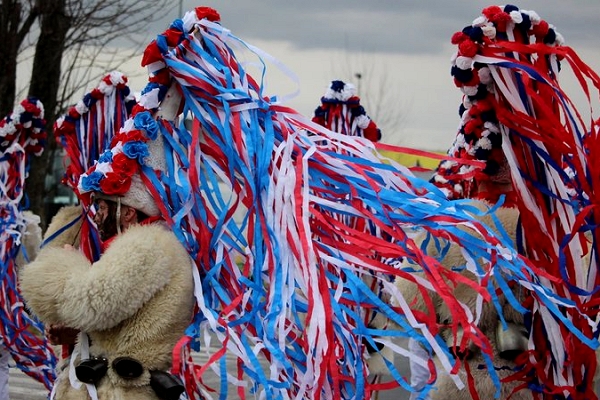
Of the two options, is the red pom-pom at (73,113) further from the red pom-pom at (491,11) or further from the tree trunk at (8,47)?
the tree trunk at (8,47)

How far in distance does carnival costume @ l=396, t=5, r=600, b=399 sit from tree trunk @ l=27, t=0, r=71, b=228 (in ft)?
34.4

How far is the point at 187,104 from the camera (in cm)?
418

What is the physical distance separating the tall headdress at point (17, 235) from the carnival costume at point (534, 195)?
3.66 m

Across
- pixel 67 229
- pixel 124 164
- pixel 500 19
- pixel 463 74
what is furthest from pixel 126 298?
pixel 67 229

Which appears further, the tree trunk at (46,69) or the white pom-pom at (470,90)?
the tree trunk at (46,69)

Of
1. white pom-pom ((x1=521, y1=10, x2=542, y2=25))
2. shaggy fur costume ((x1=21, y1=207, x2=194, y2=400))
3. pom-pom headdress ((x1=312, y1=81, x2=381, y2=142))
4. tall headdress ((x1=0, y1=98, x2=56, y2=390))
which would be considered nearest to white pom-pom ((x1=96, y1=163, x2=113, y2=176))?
shaggy fur costume ((x1=21, y1=207, x2=194, y2=400))

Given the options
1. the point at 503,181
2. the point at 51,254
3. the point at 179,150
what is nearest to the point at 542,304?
the point at 503,181

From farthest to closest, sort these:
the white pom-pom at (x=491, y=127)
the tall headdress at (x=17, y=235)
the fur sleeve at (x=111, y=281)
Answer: the tall headdress at (x=17, y=235) → the white pom-pom at (x=491, y=127) → the fur sleeve at (x=111, y=281)

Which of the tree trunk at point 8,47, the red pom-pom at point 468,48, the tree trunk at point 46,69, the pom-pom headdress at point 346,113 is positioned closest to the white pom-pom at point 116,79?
the pom-pom headdress at point 346,113

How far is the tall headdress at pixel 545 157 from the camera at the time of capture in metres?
4.42

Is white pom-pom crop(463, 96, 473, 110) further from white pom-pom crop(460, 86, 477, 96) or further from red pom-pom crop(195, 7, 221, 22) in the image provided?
red pom-pom crop(195, 7, 221, 22)

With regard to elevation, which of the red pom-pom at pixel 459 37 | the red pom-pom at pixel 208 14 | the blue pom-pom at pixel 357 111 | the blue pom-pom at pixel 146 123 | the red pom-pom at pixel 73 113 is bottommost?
the blue pom-pom at pixel 146 123

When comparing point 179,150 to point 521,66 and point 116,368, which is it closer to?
point 116,368

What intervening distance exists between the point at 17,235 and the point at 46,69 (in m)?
7.46
